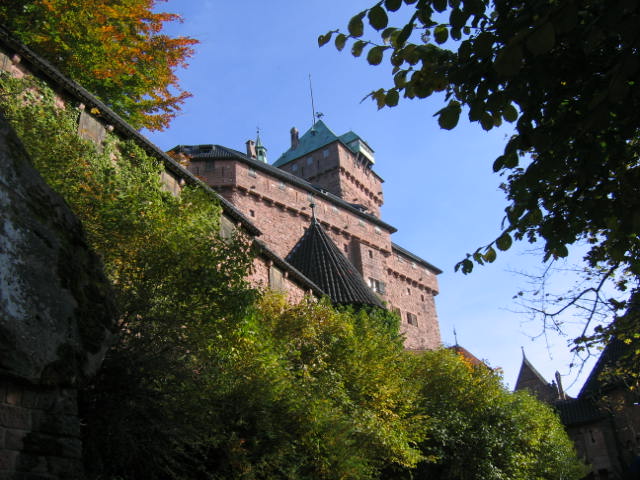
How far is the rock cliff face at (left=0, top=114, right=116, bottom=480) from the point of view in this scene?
3.98m

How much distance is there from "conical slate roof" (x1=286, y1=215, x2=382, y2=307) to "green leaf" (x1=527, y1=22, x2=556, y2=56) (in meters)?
18.4

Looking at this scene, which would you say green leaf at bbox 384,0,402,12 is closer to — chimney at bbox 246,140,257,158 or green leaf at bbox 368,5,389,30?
green leaf at bbox 368,5,389,30

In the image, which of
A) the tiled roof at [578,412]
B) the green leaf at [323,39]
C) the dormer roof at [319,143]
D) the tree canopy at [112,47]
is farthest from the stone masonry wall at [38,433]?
the dormer roof at [319,143]

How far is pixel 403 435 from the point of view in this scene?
12062 mm

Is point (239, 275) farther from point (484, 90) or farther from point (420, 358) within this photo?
point (420, 358)

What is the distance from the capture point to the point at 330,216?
4053 centimetres

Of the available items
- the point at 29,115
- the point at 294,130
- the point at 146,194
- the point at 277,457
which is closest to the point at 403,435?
the point at 277,457

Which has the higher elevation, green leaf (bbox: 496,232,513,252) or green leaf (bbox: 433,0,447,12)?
green leaf (bbox: 433,0,447,12)

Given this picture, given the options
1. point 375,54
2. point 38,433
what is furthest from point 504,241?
point 38,433

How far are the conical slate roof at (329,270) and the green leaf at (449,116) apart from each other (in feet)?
56.6

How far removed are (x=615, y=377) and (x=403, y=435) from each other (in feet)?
14.2

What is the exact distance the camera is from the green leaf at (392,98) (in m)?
4.74

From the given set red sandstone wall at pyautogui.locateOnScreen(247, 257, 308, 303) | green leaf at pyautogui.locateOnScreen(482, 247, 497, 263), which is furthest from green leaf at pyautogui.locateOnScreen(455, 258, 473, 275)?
red sandstone wall at pyautogui.locateOnScreen(247, 257, 308, 303)

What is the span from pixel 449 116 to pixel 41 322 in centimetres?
321
